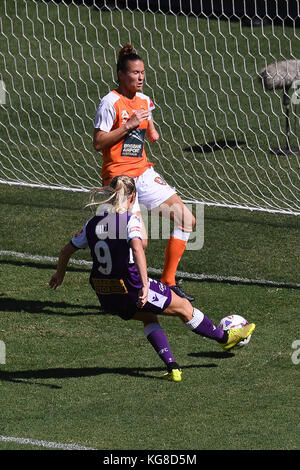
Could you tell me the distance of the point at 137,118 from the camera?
28.5 ft

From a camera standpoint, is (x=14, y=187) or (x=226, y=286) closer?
(x=226, y=286)

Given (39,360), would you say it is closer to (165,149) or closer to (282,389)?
(282,389)

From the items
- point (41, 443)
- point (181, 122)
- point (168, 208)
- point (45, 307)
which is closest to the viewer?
point (41, 443)

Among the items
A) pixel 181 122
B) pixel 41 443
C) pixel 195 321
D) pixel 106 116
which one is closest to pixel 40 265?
pixel 106 116

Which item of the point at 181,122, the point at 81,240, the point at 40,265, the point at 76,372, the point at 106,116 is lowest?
the point at 76,372

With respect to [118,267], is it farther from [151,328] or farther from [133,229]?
[151,328]

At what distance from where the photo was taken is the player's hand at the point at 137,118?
8.66m

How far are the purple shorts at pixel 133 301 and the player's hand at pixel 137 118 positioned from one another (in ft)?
4.98

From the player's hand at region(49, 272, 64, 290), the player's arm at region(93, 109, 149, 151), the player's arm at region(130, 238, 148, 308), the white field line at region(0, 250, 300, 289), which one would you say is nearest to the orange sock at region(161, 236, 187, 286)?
the white field line at region(0, 250, 300, 289)

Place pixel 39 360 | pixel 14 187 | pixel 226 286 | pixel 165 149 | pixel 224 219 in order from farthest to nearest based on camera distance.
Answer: pixel 165 149 → pixel 14 187 → pixel 224 219 → pixel 226 286 → pixel 39 360

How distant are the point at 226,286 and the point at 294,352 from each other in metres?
1.87

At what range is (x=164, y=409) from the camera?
7.36 metres

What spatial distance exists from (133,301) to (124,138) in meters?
1.97

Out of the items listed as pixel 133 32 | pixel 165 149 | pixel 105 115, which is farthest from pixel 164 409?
pixel 133 32
